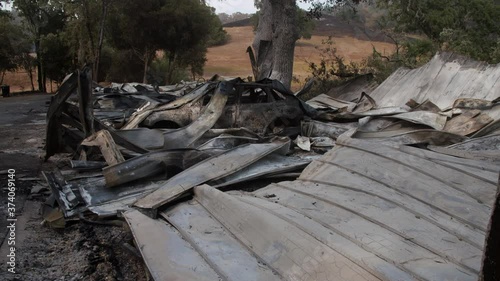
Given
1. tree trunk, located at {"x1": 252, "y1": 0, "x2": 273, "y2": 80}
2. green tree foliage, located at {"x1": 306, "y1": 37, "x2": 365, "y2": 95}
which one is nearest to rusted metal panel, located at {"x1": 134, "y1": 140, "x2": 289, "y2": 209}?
tree trunk, located at {"x1": 252, "y1": 0, "x2": 273, "y2": 80}

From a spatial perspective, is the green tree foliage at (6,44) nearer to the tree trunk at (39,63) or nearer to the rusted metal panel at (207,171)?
the tree trunk at (39,63)

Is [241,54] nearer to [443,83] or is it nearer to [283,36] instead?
[283,36]

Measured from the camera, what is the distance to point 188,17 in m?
23.6

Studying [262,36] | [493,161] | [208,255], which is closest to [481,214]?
[493,161]

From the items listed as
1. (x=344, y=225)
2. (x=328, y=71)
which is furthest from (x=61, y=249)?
A: (x=328, y=71)

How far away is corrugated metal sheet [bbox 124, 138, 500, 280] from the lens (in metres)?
2.19

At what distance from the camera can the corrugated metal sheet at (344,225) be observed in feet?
7.18

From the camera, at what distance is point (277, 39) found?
11969 mm

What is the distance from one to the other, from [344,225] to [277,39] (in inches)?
389

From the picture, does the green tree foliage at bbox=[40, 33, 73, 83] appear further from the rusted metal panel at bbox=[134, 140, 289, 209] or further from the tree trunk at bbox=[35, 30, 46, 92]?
the rusted metal panel at bbox=[134, 140, 289, 209]

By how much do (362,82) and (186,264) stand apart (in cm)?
848

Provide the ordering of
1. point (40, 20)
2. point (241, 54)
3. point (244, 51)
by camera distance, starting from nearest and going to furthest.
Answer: point (40, 20)
point (241, 54)
point (244, 51)

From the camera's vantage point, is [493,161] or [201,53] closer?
[493,161]

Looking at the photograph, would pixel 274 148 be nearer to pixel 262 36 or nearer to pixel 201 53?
pixel 262 36
